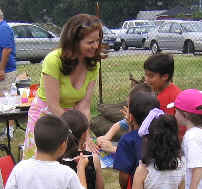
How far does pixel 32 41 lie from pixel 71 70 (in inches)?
613

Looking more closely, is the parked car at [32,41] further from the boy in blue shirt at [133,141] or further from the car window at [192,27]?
the boy in blue shirt at [133,141]

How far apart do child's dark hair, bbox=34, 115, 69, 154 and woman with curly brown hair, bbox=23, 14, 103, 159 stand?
2.70ft

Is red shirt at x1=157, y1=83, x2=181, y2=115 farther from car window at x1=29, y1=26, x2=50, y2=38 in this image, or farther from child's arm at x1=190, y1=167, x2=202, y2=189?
car window at x1=29, y1=26, x2=50, y2=38

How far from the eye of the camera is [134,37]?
27.6 metres

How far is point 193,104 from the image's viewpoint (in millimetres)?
3324

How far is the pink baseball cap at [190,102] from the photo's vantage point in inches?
130

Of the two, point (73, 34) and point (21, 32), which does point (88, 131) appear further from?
point (21, 32)

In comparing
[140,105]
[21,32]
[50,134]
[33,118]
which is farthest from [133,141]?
[21,32]

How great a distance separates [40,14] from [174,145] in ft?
186

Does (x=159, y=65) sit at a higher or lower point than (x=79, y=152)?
higher

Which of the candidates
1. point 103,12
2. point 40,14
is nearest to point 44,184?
point 103,12

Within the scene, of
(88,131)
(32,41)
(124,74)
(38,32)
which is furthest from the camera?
(38,32)

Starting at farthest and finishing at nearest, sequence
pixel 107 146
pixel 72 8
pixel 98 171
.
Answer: pixel 72 8, pixel 107 146, pixel 98 171

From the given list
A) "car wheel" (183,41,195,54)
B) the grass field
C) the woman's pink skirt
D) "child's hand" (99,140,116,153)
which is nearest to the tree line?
"car wheel" (183,41,195,54)
